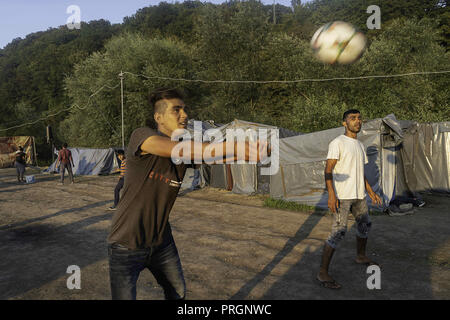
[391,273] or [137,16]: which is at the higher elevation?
[137,16]

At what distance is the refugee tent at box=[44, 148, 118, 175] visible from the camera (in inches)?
827

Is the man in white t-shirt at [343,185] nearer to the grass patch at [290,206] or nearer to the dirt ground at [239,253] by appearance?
the dirt ground at [239,253]

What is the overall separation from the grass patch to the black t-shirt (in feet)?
25.9

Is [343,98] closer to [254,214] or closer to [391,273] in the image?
[254,214]

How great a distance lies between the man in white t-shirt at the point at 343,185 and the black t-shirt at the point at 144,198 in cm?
266

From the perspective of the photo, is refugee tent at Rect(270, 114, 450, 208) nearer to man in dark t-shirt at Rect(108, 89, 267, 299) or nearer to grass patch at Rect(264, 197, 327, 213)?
grass patch at Rect(264, 197, 327, 213)

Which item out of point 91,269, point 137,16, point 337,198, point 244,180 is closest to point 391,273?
point 337,198

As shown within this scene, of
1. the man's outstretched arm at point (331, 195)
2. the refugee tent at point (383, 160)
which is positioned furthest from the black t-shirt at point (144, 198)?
the refugee tent at point (383, 160)

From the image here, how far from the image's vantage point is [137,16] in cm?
6269

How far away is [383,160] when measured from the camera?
905 centimetres

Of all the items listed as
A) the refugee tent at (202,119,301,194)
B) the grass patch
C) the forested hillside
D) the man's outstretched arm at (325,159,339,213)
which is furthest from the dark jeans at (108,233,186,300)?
the forested hillside

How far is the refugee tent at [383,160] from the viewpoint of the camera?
9.01m
